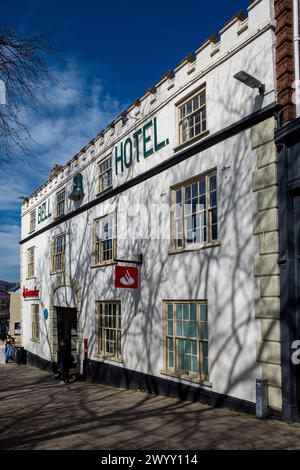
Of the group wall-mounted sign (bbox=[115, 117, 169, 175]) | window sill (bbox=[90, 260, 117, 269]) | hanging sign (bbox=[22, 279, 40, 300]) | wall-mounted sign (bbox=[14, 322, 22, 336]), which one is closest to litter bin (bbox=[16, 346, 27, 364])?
hanging sign (bbox=[22, 279, 40, 300])

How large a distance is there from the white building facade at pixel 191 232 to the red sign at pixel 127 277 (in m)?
0.05

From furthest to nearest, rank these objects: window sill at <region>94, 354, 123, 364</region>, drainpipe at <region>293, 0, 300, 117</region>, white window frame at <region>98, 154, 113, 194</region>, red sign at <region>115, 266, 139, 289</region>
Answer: white window frame at <region>98, 154, 113, 194</region>, window sill at <region>94, 354, 123, 364</region>, red sign at <region>115, 266, 139, 289</region>, drainpipe at <region>293, 0, 300, 117</region>

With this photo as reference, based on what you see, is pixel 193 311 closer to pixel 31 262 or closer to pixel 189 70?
pixel 189 70

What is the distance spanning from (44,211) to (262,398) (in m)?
19.1

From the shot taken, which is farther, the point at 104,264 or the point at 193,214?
the point at 104,264

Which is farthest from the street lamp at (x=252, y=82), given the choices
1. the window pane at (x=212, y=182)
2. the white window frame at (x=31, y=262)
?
the white window frame at (x=31, y=262)

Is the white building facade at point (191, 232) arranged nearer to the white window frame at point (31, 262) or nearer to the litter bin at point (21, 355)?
the white window frame at point (31, 262)

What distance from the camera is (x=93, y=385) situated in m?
17.2

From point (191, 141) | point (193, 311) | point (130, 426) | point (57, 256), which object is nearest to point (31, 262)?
point (57, 256)

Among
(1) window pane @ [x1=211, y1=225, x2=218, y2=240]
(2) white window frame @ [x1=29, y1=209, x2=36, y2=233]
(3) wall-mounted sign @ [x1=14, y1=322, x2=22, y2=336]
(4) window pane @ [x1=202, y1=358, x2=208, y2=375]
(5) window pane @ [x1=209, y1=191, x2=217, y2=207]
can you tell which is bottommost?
(3) wall-mounted sign @ [x1=14, y1=322, x2=22, y2=336]

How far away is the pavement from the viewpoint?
7.79 metres

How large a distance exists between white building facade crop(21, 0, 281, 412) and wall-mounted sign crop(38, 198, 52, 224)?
5327mm

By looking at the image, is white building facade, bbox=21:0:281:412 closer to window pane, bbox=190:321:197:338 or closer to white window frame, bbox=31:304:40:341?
window pane, bbox=190:321:197:338

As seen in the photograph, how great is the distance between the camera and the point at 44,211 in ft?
84.2
